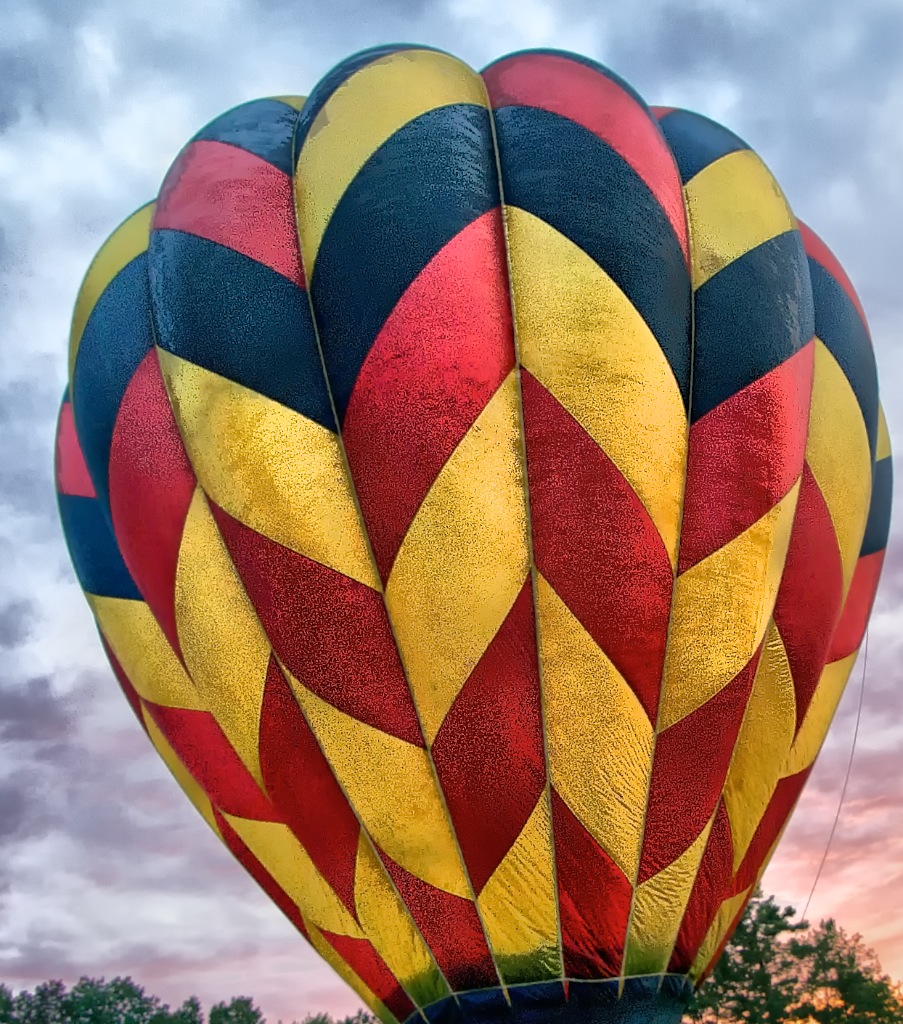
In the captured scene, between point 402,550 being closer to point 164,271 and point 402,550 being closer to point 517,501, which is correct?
point 517,501

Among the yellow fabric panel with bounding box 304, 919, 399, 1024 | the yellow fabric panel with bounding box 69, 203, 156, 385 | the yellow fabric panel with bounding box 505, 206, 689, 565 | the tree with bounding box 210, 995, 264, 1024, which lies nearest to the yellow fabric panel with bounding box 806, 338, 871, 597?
the yellow fabric panel with bounding box 505, 206, 689, 565

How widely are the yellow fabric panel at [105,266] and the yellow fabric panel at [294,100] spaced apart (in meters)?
0.74

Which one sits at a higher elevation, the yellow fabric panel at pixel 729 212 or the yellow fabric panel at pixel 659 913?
the yellow fabric panel at pixel 729 212

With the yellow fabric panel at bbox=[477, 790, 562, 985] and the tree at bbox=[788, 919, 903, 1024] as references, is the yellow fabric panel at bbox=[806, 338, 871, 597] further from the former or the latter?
the tree at bbox=[788, 919, 903, 1024]

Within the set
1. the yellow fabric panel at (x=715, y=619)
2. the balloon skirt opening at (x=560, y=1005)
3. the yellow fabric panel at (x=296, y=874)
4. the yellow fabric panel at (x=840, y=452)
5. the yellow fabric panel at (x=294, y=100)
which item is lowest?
the balloon skirt opening at (x=560, y=1005)

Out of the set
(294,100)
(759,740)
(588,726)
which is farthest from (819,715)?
(294,100)

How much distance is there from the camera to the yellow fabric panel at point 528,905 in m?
4.47

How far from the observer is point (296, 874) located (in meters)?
5.08

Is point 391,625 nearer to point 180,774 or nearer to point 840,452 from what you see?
point 180,774

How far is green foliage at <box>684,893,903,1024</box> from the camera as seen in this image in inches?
635

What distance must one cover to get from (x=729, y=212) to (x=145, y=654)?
10.3ft

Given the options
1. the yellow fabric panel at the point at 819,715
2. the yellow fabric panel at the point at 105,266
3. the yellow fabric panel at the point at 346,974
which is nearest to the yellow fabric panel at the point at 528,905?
the yellow fabric panel at the point at 346,974

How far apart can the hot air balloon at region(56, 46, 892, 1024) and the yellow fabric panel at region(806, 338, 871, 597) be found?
0.04 m

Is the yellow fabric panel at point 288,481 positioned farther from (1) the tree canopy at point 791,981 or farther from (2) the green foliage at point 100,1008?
(2) the green foliage at point 100,1008
